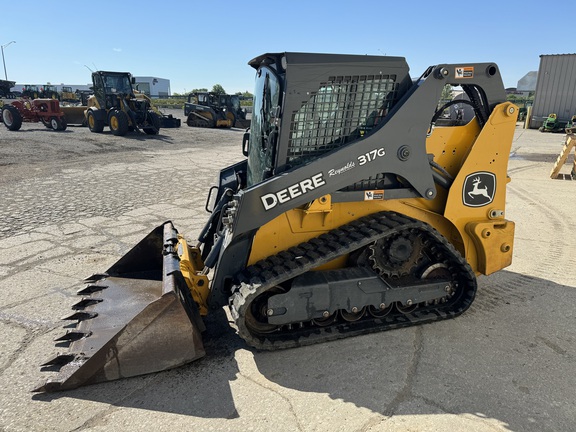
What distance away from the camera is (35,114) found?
19.5 meters

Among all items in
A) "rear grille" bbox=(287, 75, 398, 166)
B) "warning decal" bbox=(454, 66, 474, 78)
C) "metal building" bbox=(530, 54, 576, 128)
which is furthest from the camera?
"metal building" bbox=(530, 54, 576, 128)

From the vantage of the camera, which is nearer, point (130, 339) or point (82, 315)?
point (130, 339)

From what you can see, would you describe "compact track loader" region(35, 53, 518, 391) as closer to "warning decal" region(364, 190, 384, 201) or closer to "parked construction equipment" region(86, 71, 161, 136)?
"warning decal" region(364, 190, 384, 201)

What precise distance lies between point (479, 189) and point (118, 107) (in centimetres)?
1803

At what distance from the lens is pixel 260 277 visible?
9.76ft

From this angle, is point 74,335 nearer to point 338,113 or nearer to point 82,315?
point 82,315

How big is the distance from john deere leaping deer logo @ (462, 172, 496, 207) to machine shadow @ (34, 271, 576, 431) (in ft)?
3.42

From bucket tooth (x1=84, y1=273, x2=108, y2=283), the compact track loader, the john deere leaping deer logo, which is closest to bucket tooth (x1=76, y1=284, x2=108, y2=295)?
the compact track loader

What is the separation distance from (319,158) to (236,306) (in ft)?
4.00

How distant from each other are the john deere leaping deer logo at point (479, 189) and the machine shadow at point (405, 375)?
3.42 feet

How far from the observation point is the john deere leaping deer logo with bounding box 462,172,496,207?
11.7ft

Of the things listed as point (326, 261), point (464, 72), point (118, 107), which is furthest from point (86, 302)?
point (118, 107)

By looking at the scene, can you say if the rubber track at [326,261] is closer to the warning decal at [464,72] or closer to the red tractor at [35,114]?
the warning decal at [464,72]

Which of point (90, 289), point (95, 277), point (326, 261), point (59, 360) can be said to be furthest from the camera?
point (95, 277)
